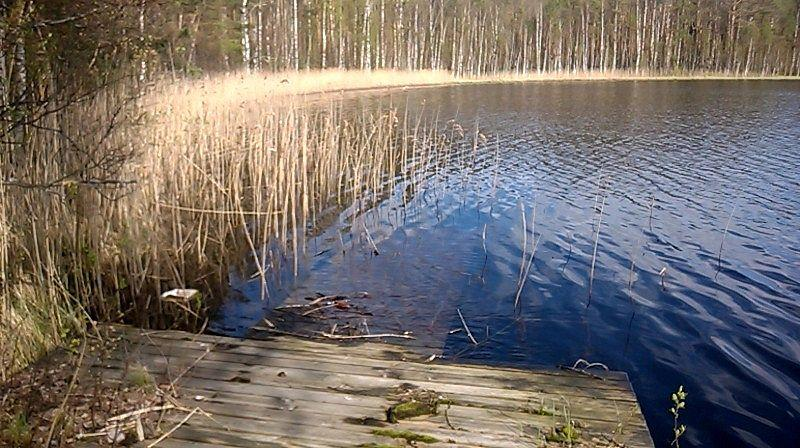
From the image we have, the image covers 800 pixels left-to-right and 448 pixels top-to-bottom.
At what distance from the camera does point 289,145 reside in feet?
23.5

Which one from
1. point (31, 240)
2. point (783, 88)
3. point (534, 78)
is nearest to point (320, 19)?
point (534, 78)

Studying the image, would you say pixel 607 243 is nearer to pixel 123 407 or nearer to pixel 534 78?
pixel 123 407

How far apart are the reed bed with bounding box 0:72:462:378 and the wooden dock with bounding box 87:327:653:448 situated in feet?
1.99

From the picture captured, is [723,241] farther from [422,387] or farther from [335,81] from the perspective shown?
[335,81]

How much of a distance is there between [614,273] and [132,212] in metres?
4.27

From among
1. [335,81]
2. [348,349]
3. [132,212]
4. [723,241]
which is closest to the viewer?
[348,349]

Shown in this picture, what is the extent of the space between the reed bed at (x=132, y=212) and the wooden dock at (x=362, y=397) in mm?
607

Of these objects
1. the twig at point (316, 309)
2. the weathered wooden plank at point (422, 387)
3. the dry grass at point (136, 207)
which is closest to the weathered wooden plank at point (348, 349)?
the weathered wooden plank at point (422, 387)

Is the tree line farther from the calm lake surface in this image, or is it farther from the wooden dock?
the wooden dock

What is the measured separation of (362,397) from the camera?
3.08m

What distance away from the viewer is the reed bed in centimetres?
371

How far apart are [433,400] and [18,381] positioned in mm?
1955

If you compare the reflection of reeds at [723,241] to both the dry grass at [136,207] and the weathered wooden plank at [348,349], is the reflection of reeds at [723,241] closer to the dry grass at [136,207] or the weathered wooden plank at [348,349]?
the weathered wooden plank at [348,349]

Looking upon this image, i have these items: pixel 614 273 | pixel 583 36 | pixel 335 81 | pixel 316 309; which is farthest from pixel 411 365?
pixel 583 36
